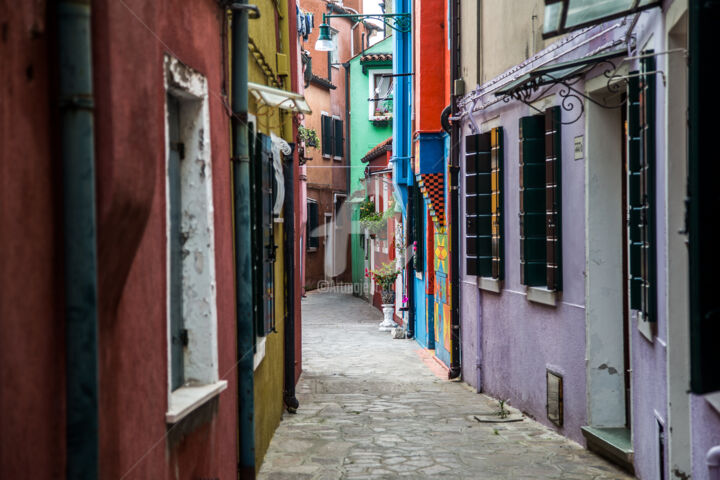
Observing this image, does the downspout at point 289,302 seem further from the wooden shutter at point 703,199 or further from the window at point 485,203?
the wooden shutter at point 703,199

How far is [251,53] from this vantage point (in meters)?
7.56

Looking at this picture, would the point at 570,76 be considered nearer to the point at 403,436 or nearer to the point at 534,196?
the point at 534,196

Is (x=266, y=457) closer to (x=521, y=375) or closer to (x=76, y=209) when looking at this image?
(x=521, y=375)

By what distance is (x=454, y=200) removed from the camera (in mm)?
13445

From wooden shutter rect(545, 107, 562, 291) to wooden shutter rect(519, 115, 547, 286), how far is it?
36 centimetres

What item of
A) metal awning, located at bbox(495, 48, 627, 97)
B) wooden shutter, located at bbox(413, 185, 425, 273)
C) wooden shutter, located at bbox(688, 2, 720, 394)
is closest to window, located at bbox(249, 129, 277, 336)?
metal awning, located at bbox(495, 48, 627, 97)

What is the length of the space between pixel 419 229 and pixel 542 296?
9067mm

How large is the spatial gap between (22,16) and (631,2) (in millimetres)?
4865

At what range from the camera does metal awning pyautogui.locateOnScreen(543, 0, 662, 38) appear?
6070 mm

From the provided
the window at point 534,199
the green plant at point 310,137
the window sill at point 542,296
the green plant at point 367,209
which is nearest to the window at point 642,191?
the window sill at point 542,296

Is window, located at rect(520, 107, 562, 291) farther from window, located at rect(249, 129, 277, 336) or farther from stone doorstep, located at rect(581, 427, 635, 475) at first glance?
window, located at rect(249, 129, 277, 336)

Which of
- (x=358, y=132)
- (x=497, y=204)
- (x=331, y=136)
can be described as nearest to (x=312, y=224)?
(x=331, y=136)

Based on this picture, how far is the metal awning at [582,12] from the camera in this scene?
19.9 ft

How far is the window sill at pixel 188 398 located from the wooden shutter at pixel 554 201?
177 inches
